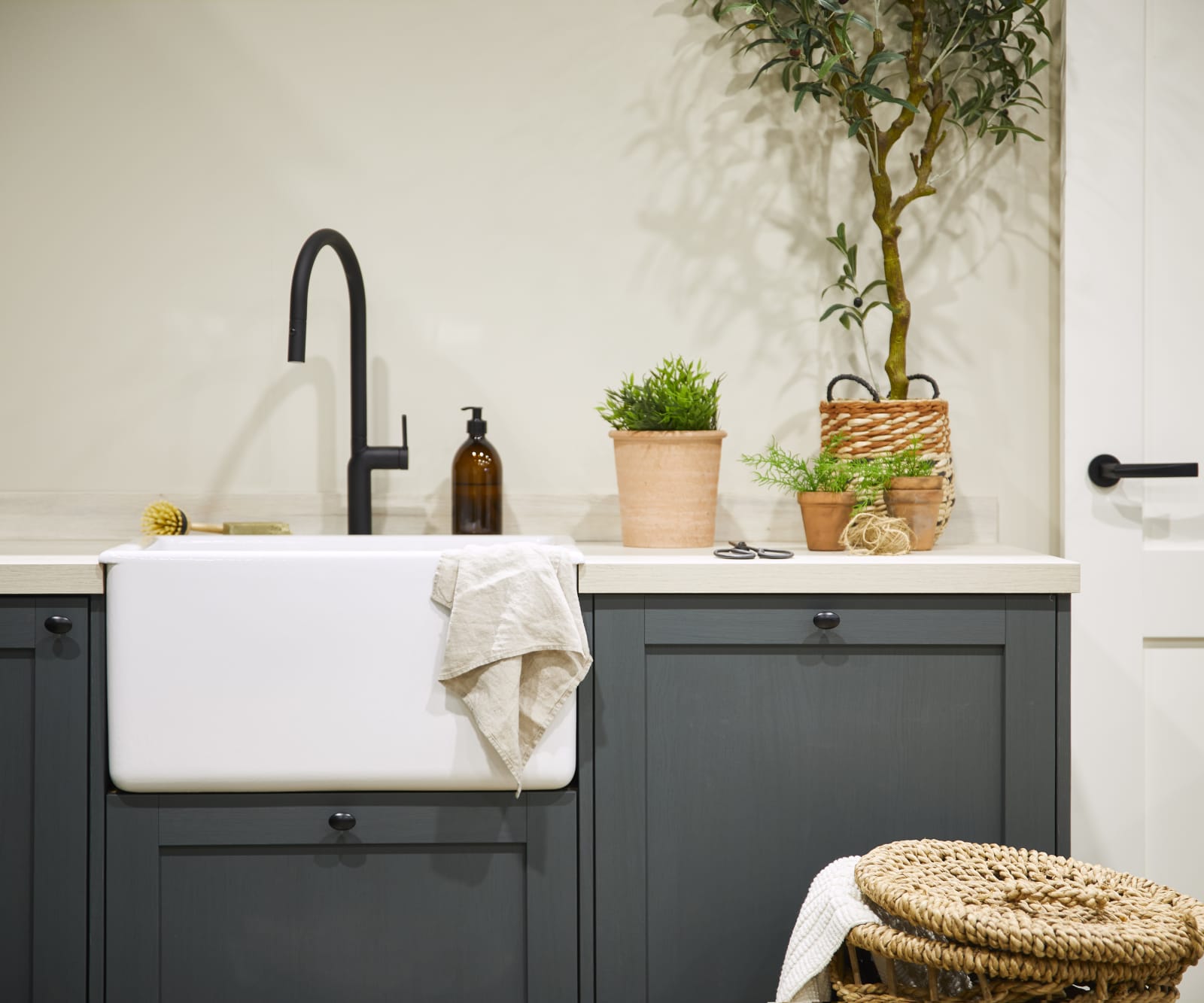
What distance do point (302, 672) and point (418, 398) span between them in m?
0.63

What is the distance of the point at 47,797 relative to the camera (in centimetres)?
129

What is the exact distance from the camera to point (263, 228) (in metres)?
1.75

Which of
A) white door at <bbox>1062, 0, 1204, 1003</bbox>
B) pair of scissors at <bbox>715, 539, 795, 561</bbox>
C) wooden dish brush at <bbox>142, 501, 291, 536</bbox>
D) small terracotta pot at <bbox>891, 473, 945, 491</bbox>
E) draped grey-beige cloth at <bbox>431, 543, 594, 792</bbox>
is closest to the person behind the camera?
draped grey-beige cloth at <bbox>431, 543, 594, 792</bbox>

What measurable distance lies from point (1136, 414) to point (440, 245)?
1201 millimetres

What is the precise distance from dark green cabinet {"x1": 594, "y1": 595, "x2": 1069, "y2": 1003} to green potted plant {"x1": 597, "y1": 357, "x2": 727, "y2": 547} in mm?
227

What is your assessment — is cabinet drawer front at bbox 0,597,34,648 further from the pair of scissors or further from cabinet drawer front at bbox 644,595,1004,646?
the pair of scissors

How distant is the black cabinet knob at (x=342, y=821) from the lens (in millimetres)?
1288

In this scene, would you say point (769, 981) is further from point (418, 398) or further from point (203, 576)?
point (418, 398)

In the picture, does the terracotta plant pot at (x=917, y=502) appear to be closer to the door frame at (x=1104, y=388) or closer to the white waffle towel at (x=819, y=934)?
the door frame at (x=1104, y=388)

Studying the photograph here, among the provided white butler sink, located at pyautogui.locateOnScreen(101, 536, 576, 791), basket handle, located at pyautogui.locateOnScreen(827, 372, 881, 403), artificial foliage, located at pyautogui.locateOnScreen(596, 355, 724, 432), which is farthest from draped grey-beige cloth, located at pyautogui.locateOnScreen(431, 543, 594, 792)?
basket handle, located at pyautogui.locateOnScreen(827, 372, 881, 403)

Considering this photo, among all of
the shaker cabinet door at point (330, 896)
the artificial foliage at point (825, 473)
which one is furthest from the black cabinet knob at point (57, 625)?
the artificial foliage at point (825, 473)

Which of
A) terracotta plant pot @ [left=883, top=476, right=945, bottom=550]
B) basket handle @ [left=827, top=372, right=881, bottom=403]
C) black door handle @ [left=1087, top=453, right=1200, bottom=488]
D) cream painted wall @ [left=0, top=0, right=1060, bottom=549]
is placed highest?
cream painted wall @ [left=0, top=0, right=1060, bottom=549]

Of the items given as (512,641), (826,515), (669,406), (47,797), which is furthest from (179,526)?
(826,515)

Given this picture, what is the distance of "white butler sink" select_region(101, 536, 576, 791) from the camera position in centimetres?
127
